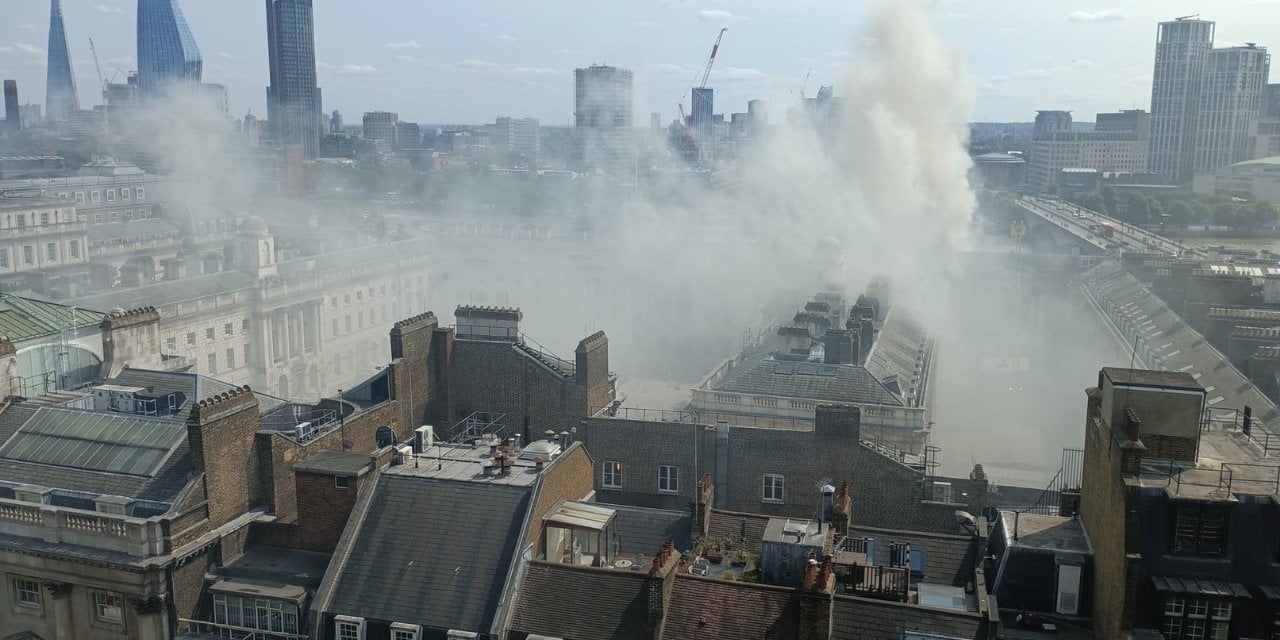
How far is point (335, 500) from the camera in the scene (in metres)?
19.5

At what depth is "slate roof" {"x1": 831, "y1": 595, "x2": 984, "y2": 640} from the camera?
1611 centimetres

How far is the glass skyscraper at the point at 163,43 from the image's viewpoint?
184 meters

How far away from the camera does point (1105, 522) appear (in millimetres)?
16984

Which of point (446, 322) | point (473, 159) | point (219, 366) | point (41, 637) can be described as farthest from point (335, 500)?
point (473, 159)

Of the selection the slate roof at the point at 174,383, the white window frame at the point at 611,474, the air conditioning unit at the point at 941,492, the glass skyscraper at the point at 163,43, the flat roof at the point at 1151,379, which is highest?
the glass skyscraper at the point at 163,43

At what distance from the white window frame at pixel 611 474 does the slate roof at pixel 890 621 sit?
12098 mm

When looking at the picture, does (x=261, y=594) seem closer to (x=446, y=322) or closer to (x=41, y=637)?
(x=41, y=637)

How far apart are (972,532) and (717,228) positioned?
72526 mm

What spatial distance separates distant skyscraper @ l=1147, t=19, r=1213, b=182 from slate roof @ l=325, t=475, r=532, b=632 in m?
185

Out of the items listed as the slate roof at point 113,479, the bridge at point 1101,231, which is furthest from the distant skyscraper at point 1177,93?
the slate roof at point 113,479

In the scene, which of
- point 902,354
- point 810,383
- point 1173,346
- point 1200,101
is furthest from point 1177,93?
point 810,383

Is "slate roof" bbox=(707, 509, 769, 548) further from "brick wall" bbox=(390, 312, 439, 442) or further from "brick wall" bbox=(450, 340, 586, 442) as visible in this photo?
"brick wall" bbox=(390, 312, 439, 442)

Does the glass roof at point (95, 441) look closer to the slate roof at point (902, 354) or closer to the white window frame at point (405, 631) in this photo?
the white window frame at point (405, 631)

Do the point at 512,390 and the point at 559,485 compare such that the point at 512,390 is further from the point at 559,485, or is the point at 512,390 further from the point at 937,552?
the point at 937,552
